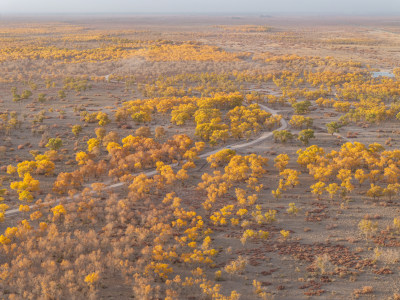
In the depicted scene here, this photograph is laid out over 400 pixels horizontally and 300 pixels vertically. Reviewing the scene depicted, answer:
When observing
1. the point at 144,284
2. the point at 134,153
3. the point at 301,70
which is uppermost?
the point at 301,70

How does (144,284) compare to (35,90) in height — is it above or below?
below

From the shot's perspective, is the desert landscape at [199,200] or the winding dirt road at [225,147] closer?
the desert landscape at [199,200]

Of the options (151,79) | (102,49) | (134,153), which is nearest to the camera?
(134,153)

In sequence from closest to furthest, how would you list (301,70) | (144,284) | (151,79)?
(144,284) < (151,79) < (301,70)

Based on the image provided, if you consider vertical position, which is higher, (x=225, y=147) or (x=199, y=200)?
(x=225, y=147)

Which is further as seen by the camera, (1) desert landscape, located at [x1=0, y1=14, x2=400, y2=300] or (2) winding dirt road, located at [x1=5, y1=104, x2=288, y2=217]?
(2) winding dirt road, located at [x1=5, y1=104, x2=288, y2=217]

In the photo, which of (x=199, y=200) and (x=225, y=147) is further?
(x=225, y=147)

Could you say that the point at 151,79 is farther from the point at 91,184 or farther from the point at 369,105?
the point at 91,184

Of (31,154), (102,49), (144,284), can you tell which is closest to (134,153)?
(31,154)

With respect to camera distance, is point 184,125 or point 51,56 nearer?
point 184,125
